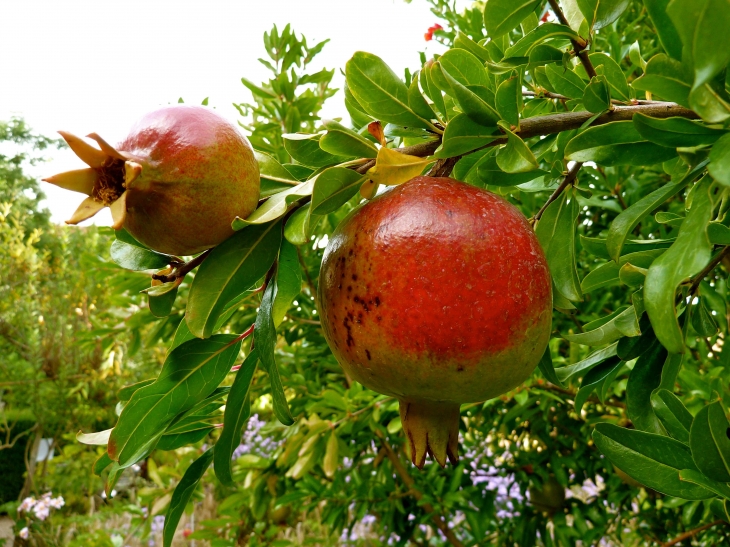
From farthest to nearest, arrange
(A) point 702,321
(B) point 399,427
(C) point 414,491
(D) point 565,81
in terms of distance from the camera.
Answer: (C) point 414,491 → (B) point 399,427 → (A) point 702,321 → (D) point 565,81

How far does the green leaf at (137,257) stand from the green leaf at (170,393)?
9cm

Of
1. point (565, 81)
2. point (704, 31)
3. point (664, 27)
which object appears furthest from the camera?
point (565, 81)

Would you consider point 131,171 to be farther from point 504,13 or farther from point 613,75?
point 613,75

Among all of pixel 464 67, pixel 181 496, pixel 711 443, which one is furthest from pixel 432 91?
pixel 181 496

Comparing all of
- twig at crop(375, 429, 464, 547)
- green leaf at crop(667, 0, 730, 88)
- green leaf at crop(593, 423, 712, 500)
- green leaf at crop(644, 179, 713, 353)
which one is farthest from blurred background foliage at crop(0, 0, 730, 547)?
green leaf at crop(667, 0, 730, 88)

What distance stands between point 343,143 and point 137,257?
26cm

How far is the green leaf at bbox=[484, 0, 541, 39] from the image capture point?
59cm

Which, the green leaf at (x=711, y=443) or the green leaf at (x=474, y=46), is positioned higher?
the green leaf at (x=474, y=46)

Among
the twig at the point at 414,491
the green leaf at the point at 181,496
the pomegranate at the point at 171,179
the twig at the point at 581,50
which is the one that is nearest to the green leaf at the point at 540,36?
the twig at the point at 581,50

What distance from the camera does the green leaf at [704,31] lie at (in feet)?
1.29

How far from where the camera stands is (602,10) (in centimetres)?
61

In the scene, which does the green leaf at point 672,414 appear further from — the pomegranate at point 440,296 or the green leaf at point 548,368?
the pomegranate at point 440,296

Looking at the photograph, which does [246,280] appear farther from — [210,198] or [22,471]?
[22,471]

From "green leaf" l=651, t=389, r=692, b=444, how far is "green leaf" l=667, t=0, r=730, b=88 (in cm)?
39
